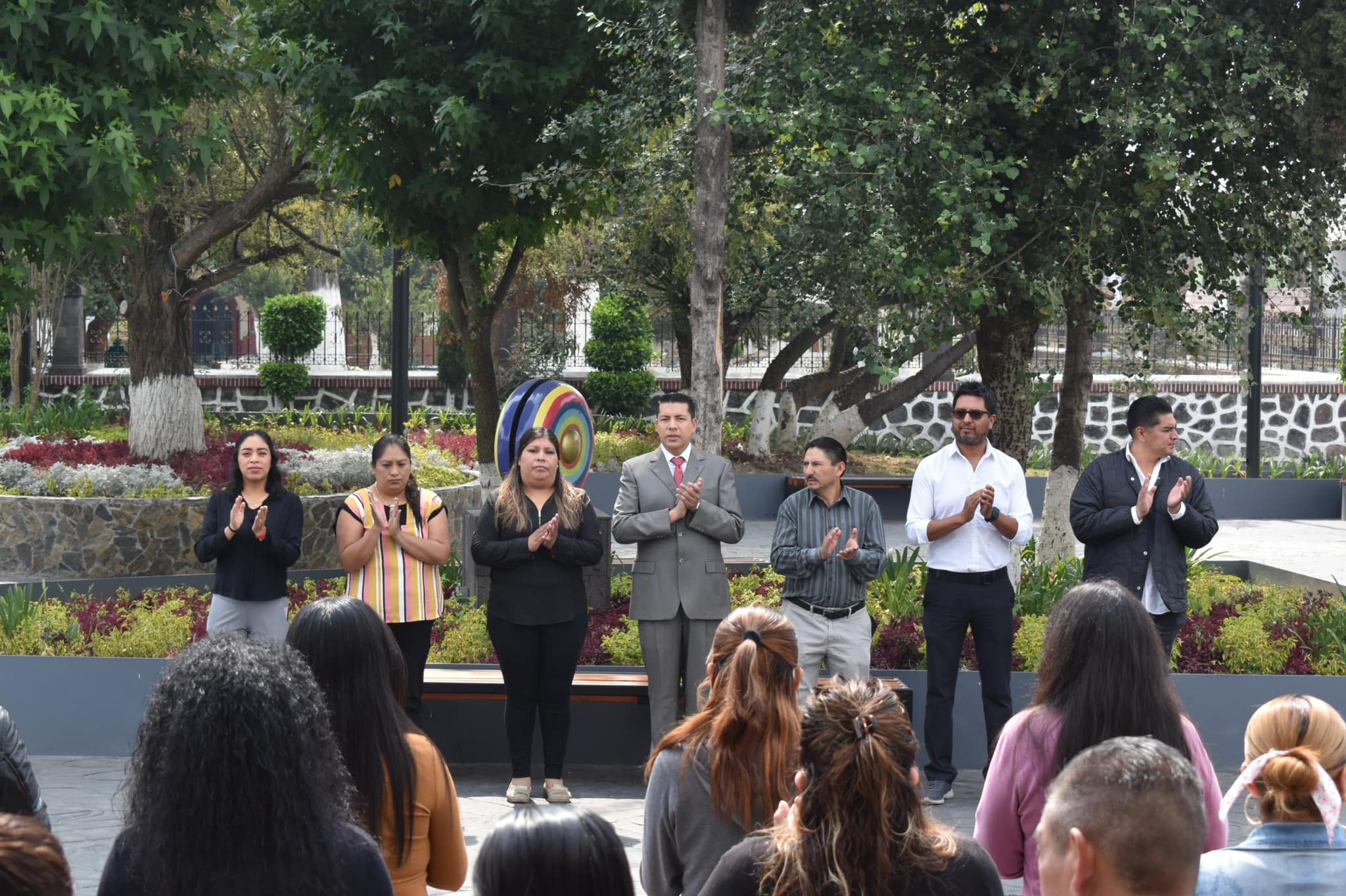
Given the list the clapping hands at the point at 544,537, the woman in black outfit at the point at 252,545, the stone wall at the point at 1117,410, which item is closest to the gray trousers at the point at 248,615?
the woman in black outfit at the point at 252,545

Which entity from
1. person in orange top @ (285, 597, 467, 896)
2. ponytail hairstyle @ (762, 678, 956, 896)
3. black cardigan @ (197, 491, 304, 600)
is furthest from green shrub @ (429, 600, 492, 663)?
ponytail hairstyle @ (762, 678, 956, 896)

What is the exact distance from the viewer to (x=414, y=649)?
270 inches

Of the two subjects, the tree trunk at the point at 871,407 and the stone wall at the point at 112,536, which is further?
the tree trunk at the point at 871,407

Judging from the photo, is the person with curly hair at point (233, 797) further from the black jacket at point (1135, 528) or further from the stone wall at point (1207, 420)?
the stone wall at point (1207, 420)

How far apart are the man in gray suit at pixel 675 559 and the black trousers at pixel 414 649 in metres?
1.03

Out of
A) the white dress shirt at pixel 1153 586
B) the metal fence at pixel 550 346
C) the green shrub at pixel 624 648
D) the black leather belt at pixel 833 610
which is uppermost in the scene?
the metal fence at pixel 550 346

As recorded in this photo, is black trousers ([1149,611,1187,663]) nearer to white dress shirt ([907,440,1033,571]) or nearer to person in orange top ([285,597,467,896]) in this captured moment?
white dress shirt ([907,440,1033,571])

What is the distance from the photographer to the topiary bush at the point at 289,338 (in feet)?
68.7

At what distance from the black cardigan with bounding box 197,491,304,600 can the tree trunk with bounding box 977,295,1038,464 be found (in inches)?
186

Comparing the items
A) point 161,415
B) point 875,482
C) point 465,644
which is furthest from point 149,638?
point 875,482

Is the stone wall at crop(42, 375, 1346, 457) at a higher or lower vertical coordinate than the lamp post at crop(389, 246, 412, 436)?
lower

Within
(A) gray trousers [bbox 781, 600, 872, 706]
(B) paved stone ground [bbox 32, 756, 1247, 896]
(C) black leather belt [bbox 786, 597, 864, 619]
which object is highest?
(C) black leather belt [bbox 786, 597, 864, 619]

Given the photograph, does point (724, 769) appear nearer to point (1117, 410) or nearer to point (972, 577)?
point (972, 577)

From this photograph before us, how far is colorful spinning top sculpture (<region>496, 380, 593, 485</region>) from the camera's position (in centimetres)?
884
